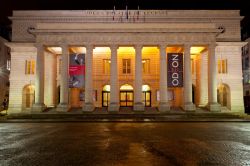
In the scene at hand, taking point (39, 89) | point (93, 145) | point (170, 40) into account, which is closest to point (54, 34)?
point (39, 89)

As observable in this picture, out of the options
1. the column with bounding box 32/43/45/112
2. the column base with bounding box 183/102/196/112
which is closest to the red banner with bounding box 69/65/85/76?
the column with bounding box 32/43/45/112

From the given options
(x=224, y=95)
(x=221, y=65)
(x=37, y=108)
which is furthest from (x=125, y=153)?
(x=224, y=95)

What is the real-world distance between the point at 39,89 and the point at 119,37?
474 inches

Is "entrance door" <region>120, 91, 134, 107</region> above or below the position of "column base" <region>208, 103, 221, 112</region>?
above

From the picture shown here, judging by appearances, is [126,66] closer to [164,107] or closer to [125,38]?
[125,38]

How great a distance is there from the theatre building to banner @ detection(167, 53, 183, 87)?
125mm

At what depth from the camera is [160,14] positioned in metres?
38.5

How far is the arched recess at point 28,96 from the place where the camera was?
37.2 m

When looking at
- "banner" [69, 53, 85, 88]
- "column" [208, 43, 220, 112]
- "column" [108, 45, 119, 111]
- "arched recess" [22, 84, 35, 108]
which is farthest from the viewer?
"arched recess" [22, 84, 35, 108]

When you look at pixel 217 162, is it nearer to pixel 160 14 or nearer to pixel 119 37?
pixel 119 37

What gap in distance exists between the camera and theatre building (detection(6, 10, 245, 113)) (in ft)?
105

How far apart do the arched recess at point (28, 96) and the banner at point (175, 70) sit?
20.1 metres

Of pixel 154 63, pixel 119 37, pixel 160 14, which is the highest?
pixel 160 14

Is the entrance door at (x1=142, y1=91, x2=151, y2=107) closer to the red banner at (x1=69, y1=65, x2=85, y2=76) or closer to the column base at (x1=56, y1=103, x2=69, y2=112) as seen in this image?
the red banner at (x1=69, y1=65, x2=85, y2=76)
